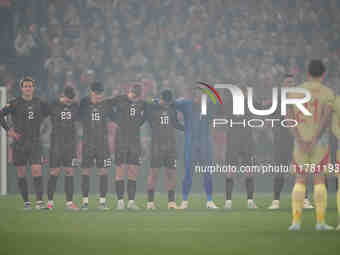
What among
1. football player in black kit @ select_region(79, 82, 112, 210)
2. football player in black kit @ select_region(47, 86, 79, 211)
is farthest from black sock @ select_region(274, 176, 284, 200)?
football player in black kit @ select_region(47, 86, 79, 211)

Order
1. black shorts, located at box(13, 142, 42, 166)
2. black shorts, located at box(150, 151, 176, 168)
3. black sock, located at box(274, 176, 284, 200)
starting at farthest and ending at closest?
black sock, located at box(274, 176, 284, 200)
black shorts, located at box(150, 151, 176, 168)
black shorts, located at box(13, 142, 42, 166)

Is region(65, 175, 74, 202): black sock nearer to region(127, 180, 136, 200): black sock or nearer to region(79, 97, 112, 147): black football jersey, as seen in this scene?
region(79, 97, 112, 147): black football jersey

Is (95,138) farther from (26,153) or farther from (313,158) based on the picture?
(313,158)

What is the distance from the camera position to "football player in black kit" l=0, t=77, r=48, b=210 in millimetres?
12789

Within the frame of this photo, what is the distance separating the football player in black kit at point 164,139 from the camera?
13141 mm

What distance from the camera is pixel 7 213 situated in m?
12.5

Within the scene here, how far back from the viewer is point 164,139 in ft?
43.4

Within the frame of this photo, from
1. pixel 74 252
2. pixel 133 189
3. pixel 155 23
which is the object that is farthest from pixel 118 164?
pixel 155 23

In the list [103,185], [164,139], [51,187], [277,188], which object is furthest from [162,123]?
[277,188]

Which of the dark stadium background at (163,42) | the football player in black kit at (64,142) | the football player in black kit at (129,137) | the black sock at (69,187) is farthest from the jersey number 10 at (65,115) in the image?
the dark stadium background at (163,42)

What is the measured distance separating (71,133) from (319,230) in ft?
16.5

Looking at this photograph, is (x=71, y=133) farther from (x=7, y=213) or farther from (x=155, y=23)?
(x=155, y=23)

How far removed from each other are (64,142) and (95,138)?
1.70ft

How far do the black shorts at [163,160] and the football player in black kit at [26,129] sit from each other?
6.23 feet
